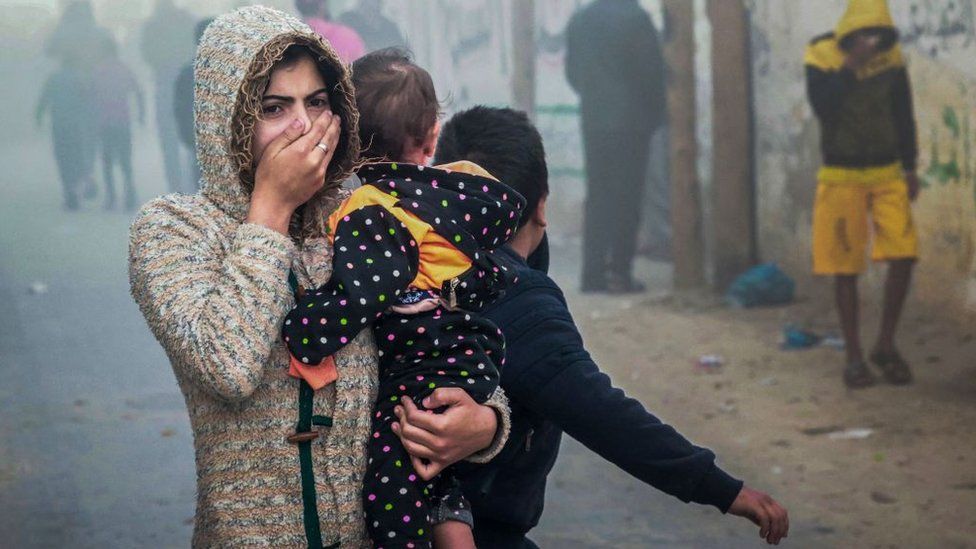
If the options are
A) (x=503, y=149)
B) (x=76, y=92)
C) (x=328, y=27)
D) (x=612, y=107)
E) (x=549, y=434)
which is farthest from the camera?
(x=612, y=107)

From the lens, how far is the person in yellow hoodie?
5.97 m

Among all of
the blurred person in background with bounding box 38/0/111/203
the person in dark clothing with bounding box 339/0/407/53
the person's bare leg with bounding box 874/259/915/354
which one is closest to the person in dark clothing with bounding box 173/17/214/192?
the blurred person in background with bounding box 38/0/111/203

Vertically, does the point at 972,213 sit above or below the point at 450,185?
below

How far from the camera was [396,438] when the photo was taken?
183cm

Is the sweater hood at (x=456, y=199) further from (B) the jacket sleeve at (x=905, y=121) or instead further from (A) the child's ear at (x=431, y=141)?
(B) the jacket sleeve at (x=905, y=121)

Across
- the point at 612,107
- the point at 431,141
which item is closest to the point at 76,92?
the point at 612,107

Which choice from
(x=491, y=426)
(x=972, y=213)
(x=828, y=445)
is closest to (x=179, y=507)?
(x=828, y=445)

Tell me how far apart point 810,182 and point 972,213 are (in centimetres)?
119

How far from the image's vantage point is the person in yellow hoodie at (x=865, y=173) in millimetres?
5969

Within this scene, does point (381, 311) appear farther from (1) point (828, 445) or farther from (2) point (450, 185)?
(1) point (828, 445)

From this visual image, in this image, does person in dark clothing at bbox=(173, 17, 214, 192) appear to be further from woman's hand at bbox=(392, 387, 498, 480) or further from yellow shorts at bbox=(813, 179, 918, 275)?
woman's hand at bbox=(392, 387, 498, 480)

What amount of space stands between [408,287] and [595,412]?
45 cm

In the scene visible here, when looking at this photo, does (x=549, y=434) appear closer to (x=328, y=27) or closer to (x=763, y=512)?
(x=763, y=512)

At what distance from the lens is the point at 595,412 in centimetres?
214
